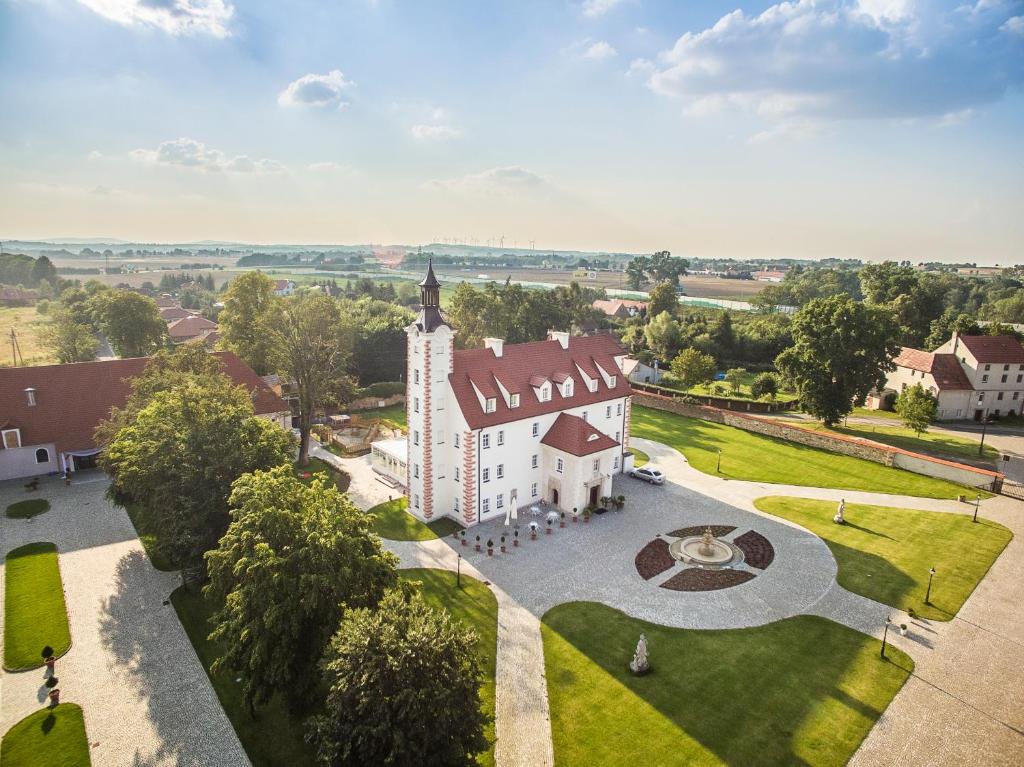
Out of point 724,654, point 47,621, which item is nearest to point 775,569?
point 724,654

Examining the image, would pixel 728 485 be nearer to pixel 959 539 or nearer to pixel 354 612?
pixel 959 539

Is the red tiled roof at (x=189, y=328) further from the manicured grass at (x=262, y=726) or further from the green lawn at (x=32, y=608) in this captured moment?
the manicured grass at (x=262, y=726)

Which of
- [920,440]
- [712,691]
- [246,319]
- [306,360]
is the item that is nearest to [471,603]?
[712,691]

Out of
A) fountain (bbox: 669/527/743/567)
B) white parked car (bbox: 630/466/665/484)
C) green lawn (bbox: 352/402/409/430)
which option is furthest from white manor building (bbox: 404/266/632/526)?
green lawn (bbox: 352/402/409/430)

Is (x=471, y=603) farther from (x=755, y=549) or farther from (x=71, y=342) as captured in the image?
(x=71, y=342)

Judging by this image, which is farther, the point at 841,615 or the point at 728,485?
the point at 728,485

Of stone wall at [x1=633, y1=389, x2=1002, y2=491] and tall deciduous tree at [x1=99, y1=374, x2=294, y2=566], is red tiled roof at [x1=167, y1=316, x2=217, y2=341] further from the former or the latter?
stone wall at [x1=633, y1=389, x2=1002, y2=491]
